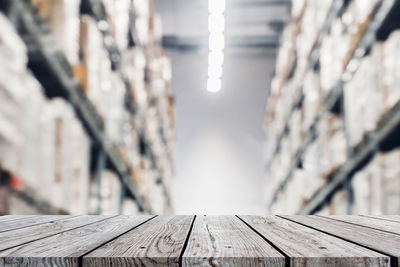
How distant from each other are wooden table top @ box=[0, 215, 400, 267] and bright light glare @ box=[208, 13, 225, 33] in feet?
12.1

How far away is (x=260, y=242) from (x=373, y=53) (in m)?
1.80

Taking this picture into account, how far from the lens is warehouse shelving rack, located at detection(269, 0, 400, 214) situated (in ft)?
6.35

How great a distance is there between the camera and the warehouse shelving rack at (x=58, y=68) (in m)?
1.36

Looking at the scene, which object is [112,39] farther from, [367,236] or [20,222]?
[367,236]

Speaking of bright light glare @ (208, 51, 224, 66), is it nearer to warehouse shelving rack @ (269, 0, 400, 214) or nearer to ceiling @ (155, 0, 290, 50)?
warehouse shelving rack @ (269, 0, 400, 214)

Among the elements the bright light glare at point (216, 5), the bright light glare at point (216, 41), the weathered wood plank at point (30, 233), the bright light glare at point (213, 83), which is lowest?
the weathered wood plank at point (30, 233)

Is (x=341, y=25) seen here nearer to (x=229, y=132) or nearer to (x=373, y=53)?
(x=373, y=53)

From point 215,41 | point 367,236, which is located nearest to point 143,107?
point 215,41

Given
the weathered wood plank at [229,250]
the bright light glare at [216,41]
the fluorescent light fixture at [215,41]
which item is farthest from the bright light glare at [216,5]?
the weathered wood plank at [229,250]

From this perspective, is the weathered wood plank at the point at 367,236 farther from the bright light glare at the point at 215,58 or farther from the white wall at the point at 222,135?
the white wall at the point at 222,135

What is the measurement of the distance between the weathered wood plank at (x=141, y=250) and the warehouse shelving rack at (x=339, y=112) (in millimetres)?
1452

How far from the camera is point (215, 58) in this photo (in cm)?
530

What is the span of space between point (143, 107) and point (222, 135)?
4.51m

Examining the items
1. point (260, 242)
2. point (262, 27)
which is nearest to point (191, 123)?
point (262, 27)
